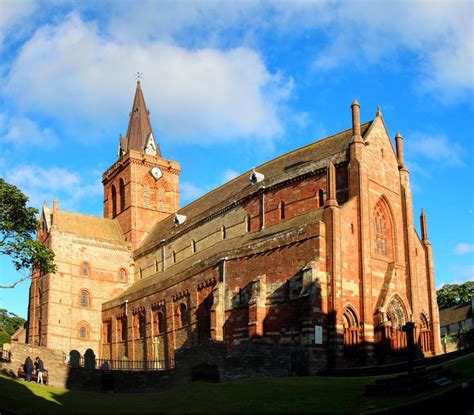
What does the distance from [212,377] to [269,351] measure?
3.51 m

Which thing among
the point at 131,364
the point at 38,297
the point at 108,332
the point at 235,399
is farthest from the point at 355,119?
the point at 38,297

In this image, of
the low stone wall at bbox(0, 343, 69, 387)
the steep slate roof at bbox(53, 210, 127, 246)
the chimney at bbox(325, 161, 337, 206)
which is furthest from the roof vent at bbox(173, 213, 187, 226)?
the low stone wall at bbox(0, 343, 69, 387)

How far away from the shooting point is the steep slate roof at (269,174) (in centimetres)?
4491

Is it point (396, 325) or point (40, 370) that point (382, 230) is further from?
point (40, 370)

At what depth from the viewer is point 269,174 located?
50562mm

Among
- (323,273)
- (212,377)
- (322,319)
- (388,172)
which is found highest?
(388,172)

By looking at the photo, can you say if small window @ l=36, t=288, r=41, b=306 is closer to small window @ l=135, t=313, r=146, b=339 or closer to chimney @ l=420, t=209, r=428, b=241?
small window @ l=135, t=313, r=146, b=339

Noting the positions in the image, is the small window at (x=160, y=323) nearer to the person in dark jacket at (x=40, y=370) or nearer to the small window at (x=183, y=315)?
the small window at (x=183, y=315)

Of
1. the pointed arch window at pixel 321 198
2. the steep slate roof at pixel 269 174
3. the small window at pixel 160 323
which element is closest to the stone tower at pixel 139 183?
the steep slate roof at pixel 269 174

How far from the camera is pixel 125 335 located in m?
58.8

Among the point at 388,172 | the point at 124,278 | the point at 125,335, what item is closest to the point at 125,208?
the point at 124,278

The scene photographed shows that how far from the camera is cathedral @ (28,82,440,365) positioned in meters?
38.3

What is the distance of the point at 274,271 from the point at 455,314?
4755cm

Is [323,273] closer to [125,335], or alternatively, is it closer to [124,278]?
[125,335]
